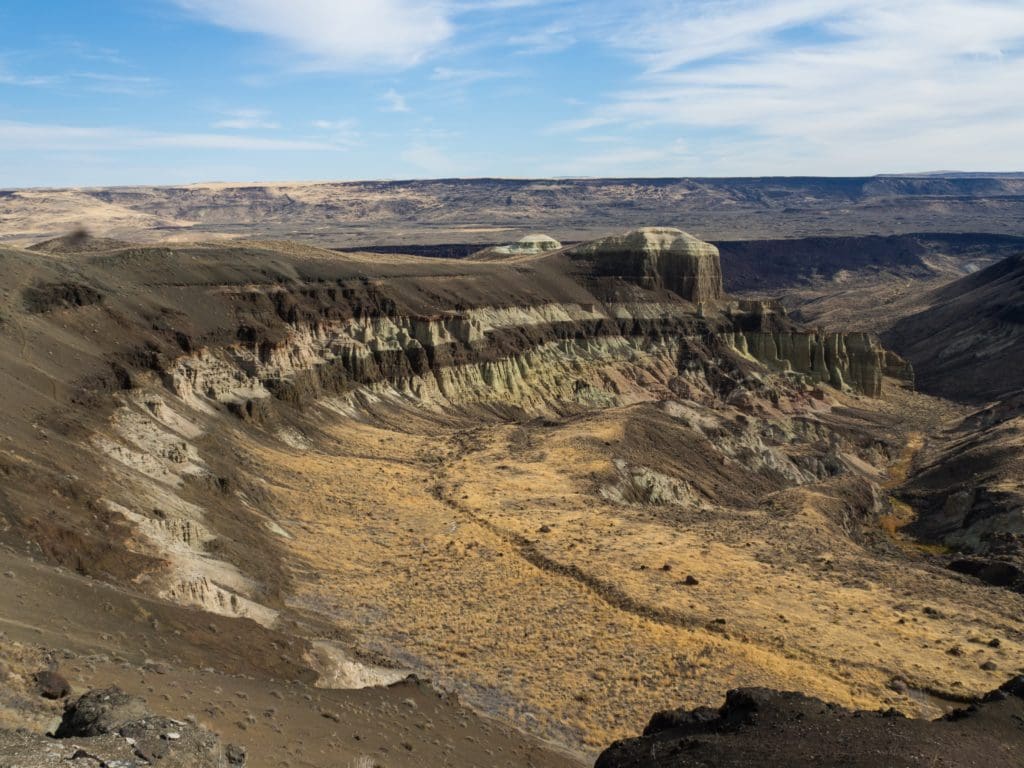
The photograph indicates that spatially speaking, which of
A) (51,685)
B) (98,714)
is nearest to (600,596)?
(51,685)

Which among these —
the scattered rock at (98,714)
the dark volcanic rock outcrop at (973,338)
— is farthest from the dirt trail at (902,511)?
the scattered rock at (98,714)

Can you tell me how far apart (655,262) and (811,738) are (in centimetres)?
7969

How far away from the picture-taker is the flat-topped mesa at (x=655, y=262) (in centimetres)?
9450

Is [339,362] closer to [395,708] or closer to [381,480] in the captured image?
[381,480]

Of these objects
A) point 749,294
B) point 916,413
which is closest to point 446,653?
point 916,413

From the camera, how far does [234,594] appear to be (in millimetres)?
27859

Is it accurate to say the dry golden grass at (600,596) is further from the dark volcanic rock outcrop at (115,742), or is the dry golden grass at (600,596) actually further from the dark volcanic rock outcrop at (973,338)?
the dark volcanic rock outcrop at (973,338)

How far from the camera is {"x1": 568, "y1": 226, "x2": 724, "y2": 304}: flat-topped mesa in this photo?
94.5m

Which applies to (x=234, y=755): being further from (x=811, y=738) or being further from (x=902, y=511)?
(x=902, y=511)

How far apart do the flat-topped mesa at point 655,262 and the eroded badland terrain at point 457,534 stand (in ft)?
24.4

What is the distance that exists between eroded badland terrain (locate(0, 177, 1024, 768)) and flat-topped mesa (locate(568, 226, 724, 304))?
7.45 meters

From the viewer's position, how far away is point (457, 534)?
4122 centimetres

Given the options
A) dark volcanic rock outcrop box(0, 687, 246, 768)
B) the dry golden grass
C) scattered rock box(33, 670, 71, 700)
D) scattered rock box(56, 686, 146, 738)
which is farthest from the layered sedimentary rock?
scattered rock box(56, 686, 146, 738)

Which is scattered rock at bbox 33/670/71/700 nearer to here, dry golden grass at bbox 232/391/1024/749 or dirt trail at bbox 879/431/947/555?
dry golden grass at bbox 232/391/1024/749
